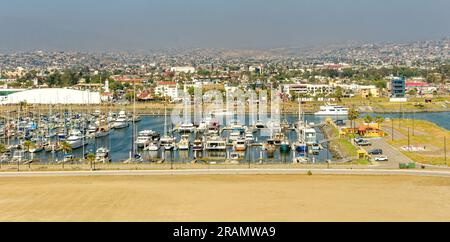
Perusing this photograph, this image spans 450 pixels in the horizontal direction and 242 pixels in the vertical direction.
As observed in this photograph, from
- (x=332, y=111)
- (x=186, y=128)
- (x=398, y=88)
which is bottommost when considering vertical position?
(x=186, y=128)

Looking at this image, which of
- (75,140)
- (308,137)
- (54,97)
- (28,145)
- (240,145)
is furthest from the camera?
(54,97)

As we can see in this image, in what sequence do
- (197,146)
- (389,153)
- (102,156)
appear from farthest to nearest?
(197,146), (102,156), (389,153)

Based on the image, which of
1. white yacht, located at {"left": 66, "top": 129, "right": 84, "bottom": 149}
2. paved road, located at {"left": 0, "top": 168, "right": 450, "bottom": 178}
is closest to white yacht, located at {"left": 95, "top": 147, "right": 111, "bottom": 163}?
white yacht, located at {"left": 66, "top": 129, "right": 84, "bottom": 149}

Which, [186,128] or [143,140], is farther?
[186,128]

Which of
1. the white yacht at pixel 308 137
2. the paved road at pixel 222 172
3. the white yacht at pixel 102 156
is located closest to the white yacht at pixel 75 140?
the white yacht at pixel 102 156

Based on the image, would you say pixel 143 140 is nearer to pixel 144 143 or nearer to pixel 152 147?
pixel 144 143

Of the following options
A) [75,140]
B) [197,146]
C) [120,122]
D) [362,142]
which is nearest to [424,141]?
[362,142]

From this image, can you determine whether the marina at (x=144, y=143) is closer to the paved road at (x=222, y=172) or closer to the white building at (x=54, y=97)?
the paved road at (x=222, y=172)
